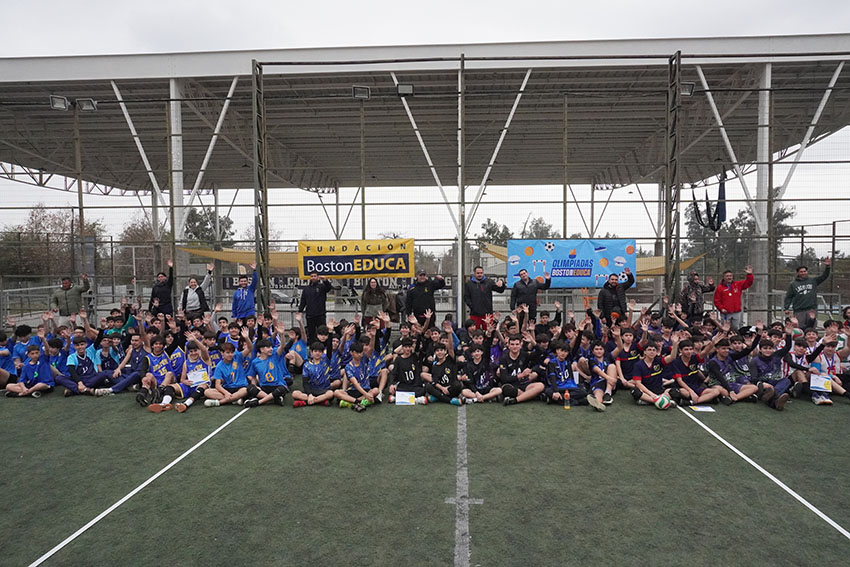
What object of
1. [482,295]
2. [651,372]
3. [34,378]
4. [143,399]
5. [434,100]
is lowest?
[143,399]

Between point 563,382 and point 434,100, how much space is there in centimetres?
1011

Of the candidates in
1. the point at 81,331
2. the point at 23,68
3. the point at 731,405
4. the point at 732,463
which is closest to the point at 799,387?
the point at 731,405

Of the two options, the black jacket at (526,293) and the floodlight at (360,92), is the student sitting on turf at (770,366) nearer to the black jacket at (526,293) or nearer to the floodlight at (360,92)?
the black jacket at (526,293)

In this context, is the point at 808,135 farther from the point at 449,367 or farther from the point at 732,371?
the point at 449,367

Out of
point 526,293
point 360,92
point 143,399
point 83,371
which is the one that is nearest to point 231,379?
point 143,399

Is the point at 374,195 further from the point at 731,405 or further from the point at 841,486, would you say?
the point at 841,486

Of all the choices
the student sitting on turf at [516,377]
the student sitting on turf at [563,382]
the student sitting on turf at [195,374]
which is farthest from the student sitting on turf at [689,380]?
the student sitting on turf at [195,374]

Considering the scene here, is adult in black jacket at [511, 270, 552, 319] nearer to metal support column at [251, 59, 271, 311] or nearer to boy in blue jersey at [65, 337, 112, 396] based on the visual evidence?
metal support column at [251, 59, 271, 311]

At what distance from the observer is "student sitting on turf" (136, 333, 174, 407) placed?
7.62 m

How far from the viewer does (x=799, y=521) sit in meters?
4.03

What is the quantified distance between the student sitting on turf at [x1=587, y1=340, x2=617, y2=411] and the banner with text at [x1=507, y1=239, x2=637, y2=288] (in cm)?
377

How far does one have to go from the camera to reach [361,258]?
11727 mm

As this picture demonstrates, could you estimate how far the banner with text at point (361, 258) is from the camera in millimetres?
11727

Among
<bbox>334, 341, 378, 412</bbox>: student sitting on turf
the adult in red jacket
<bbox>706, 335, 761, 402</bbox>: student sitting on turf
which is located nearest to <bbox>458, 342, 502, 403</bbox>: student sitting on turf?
<bbox>334, 341, 378, 412</bbox>: student sitting on turf
